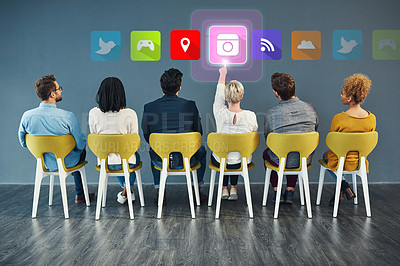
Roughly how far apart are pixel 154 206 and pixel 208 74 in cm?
166

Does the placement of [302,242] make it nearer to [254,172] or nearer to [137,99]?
[254,172]

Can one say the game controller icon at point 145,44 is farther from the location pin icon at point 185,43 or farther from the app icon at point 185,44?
the location pin icon at point 185,43

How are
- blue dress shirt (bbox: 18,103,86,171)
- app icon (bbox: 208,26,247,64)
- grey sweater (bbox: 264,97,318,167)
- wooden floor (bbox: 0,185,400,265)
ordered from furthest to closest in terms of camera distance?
1. app icon (bbox: 208,26,247,64)
2. grey sweater (bbox: 264,97,318,167)
3. blue dress shirt (bbox: 18,103,86,171)
4. wooden floor (bbox: 0,185,400,265)

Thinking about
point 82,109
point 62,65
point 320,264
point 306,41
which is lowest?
point 320,264

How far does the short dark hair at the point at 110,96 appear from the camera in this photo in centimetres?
288

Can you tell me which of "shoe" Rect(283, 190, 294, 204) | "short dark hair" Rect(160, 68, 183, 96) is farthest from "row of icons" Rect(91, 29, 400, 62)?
"shoe" Rect(283, 190, 294, 204)

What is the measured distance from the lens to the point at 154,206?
10.4 feet

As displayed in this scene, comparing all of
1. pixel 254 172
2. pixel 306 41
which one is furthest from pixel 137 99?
pixel 306 41

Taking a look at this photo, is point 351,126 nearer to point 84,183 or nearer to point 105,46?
point 84,183

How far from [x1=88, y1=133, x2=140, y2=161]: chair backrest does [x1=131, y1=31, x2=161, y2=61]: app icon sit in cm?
146

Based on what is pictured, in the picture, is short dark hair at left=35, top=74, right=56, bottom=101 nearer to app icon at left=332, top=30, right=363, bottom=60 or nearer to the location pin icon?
the location pin icon

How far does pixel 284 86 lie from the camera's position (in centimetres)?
296

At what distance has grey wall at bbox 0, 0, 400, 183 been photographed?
386cm

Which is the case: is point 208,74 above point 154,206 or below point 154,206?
above
